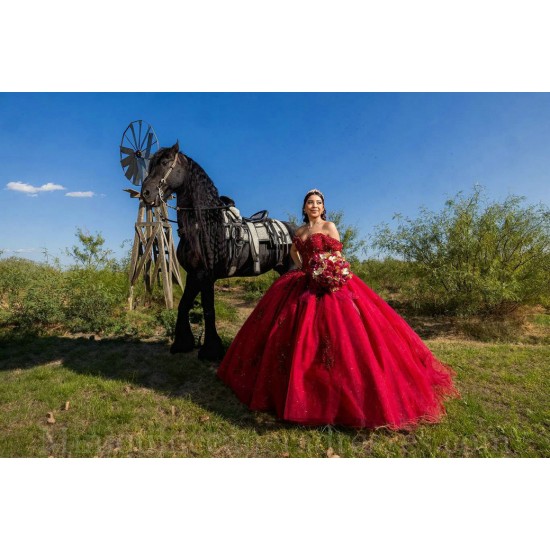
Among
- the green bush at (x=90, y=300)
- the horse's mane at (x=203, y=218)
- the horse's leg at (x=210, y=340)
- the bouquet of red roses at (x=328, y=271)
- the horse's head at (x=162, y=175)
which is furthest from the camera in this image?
the green bush at (x=90, y=300)

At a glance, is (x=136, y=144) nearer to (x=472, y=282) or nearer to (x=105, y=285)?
(x=105, y=285)

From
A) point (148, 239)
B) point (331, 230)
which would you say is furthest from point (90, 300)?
point (331, 230)

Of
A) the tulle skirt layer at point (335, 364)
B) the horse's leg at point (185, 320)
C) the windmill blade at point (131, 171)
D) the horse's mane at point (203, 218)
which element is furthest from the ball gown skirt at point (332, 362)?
the windmill blade at point (131, 171)

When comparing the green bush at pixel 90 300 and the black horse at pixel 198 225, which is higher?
the black horse at pixel 198 225

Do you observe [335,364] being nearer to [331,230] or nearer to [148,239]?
[331,230]

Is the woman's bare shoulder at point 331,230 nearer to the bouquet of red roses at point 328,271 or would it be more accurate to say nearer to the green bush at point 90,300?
the bouquet of red roses at point 328,271

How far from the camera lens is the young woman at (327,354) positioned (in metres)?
2.97

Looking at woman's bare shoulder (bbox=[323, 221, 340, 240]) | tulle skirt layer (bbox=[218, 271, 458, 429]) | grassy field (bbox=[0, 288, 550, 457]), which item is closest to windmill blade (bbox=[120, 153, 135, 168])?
grassy field (bbox=[0, 288, 550, 457])

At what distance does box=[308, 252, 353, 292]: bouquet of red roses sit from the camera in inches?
133

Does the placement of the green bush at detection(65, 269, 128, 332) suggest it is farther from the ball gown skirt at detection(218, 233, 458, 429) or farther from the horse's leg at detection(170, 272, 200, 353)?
the ball gown skirt at detection(218, 233, 458, 429)

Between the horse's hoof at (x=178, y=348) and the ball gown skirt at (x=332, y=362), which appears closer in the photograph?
the ball gown skirt at (x=332, y=362)

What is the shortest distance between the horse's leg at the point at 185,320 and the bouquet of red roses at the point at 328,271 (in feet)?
7.23

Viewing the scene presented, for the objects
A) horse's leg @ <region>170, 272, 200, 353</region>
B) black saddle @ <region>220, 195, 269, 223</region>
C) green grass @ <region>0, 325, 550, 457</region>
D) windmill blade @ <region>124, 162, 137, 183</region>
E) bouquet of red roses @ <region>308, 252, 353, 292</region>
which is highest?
windmill blade @ <region>124, 162, 137, 183</region>

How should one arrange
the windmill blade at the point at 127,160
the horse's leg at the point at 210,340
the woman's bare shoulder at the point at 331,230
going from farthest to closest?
the windmill blade at the point at 127,160 < the horse's leg at the point at 210,340 < the woman's bare shoulder at the point at 331,230
